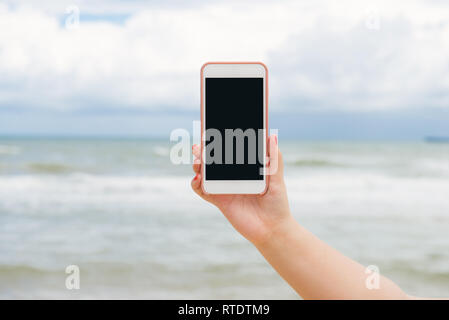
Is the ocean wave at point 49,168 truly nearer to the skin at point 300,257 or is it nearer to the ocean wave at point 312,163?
the ocean wave at point 312,163

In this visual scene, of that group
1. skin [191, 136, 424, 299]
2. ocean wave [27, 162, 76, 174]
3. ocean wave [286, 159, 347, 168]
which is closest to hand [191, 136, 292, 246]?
skin [191, 136, 424, 299]

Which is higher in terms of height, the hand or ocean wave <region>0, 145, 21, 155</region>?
ocean wave <region>0, 145, 21, 155</region>

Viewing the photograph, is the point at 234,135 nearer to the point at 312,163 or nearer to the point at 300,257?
the point at 300,257

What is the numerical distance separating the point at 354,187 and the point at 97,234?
5.72m

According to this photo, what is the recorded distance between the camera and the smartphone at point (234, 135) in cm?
137

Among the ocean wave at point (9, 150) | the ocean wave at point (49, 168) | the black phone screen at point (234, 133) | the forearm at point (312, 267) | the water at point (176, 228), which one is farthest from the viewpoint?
the ocean wave at point (9, 150)

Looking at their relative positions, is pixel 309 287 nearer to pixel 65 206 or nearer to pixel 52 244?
pixel 52 244

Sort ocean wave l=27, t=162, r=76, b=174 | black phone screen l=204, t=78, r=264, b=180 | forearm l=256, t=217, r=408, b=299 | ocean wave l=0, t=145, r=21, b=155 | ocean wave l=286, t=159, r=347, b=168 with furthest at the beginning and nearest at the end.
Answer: ocean wave l=0, t=145, r=21, b=155 < ocean wave l=286, t=159, r=347, b=168 < ocean wave l=27, t=162, r=76, b=174 < black phone screen l=204, t=78, r=264, b=180 < forearm l=256, t=217, r=408, b=299

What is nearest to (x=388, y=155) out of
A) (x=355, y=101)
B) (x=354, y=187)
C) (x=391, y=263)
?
(x=355, y=101)

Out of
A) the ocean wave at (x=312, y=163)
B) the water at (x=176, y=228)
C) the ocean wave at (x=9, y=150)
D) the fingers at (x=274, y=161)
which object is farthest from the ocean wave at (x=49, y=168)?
the fingers at (x=274, y=161)

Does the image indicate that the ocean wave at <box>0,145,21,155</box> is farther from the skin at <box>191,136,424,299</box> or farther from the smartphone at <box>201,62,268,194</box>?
the skin at <box>191,136,424,299</box>

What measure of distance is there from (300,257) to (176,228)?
185 inches

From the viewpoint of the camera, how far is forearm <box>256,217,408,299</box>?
127 cm

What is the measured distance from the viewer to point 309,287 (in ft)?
4.20
